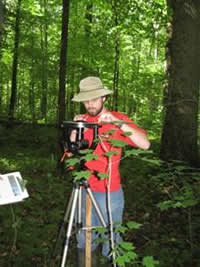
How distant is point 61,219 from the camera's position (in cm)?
472

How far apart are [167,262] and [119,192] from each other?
4.69ft

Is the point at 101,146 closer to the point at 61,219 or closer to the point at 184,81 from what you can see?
the point at 61,219

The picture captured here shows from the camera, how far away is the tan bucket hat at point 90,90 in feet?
8.37

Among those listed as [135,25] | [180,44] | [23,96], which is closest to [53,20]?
[135,25]

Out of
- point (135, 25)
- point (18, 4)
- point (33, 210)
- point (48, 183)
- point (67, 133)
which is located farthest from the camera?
point (18, 4)

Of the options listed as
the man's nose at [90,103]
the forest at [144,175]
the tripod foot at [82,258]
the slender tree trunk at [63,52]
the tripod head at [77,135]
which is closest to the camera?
the tripod head at [77,135]

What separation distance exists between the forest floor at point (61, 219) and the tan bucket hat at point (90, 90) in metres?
0.74

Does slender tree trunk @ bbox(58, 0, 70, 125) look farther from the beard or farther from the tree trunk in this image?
the beard

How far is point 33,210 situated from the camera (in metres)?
4.98

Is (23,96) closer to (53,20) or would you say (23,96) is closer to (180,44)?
(53,20)

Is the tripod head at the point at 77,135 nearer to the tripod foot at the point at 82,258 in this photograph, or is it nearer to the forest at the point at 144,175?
the forest at the point at 144,175

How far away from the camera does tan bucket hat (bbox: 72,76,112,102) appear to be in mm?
2550

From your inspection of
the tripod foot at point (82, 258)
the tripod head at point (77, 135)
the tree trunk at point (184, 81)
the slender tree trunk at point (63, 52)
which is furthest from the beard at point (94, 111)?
the slender tree trunk at point (63, 52)

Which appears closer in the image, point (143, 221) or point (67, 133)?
point (67, 133)
